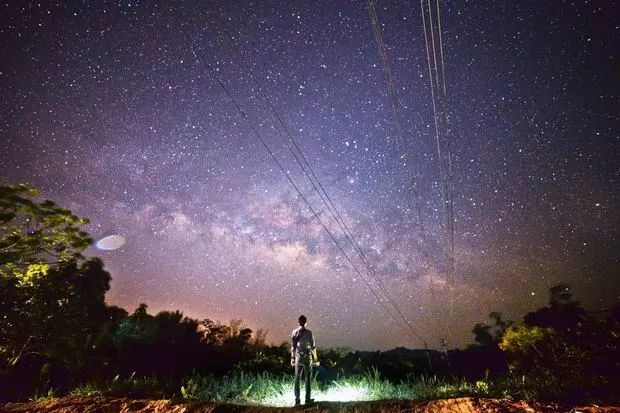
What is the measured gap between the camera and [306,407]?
740 cm

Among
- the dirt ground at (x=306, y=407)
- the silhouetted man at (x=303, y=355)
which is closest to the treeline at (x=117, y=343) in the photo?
the dirt ground at (x=306, y=407)

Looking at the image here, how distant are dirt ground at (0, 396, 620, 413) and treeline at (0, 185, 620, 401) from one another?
2.70 ft

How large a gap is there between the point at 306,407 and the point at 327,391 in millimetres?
2863

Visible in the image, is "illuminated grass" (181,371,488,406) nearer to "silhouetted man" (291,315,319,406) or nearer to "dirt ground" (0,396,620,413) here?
"dirt ground" (0,396,620,413)

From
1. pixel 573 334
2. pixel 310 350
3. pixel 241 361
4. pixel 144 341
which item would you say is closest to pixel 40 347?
pixel 144 341

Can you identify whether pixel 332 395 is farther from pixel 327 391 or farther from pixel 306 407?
pixel 306 407

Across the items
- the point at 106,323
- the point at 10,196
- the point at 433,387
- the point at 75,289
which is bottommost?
the point at 433,387

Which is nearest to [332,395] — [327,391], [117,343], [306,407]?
[327,391]

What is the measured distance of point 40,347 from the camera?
13648 mm

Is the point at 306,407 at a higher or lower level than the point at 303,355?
lower

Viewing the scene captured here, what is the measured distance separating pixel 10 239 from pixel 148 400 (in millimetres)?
5993

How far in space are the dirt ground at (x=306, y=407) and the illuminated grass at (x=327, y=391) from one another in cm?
92

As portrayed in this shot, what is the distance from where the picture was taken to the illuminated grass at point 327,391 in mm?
8394

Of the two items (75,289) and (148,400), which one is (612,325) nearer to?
(148,400)
